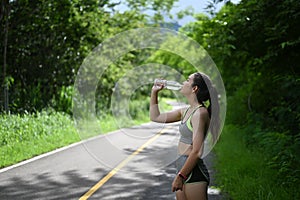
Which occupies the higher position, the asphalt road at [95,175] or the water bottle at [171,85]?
the water bottle at [171,85]

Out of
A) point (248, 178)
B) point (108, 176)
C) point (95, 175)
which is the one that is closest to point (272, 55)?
point (248, 178)

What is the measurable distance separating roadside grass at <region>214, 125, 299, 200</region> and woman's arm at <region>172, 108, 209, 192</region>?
2.81 meters

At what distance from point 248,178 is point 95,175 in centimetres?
318

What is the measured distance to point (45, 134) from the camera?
1546 cm

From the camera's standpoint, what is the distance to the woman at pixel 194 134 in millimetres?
3355

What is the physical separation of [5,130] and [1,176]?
18.3 ft

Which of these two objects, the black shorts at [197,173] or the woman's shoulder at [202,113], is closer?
the woman's shoulder at [202,113]

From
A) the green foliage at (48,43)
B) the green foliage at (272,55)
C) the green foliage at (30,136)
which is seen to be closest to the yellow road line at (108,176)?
the green foliage at (272,55)

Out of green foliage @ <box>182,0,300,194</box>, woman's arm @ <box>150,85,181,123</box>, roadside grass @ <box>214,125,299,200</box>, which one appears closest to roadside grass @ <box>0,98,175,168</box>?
roadside grass @ <box>214,125,299,200</box>

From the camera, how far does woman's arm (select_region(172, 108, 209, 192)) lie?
332 cm

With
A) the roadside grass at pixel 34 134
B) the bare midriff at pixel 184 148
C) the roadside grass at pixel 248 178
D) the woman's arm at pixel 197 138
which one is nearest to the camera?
the woman's arm at pixel 197 138

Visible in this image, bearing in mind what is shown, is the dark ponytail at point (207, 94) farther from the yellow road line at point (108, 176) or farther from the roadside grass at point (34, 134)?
the roadside grass at point (34, 134)

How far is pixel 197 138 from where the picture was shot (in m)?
3.31

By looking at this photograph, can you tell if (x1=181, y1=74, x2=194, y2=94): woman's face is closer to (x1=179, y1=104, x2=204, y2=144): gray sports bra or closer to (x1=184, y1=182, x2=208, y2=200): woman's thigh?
(x1=179, y1=104, x2=204, y2=144): gray sports bra
